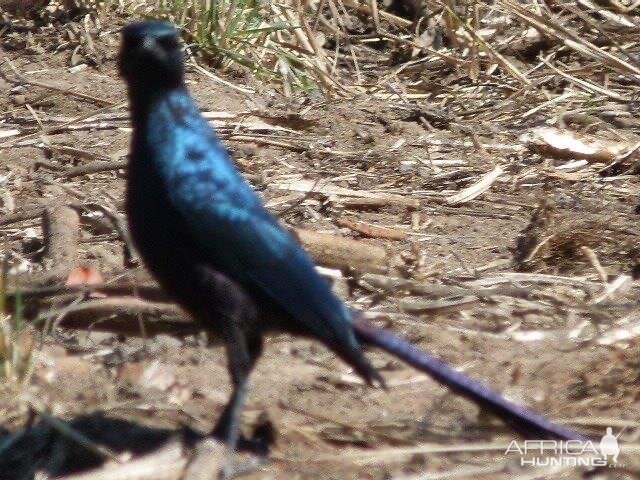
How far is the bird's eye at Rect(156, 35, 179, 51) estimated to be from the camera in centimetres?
358

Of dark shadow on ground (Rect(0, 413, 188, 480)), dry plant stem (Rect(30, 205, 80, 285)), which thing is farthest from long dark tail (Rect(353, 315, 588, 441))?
dry plant stem (Rect(30, 205, 80, 285))

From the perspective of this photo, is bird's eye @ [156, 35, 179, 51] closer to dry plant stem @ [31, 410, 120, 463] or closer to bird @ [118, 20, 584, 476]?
bird @ [118, 20, 584, 476]

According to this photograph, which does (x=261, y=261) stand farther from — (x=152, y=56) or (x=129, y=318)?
(x=129, y=318)

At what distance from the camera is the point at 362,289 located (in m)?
4.58

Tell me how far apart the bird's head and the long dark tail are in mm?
881

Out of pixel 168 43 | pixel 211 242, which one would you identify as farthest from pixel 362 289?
pixel 168 43

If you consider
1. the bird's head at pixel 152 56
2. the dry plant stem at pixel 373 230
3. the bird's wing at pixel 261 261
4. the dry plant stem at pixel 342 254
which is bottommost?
the dry plant stem at pixel 373 230

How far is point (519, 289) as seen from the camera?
174 inches

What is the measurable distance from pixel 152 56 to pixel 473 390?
129 cm

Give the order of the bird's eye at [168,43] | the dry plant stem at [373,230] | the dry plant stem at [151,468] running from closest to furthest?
the dry plant stem at [151,468]
the bird's eye at [168,43]
the dry plant stem at [373,230]

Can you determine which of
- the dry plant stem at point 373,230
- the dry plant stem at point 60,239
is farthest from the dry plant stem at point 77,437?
the dry plant stem at point 373,230

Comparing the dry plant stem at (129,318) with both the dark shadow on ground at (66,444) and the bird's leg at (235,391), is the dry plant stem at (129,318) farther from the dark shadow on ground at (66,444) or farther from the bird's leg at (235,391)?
the bird's leg at (235,391)

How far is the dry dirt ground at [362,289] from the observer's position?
11.5ft

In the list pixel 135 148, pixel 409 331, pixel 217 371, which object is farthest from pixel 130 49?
pixel 409 331
